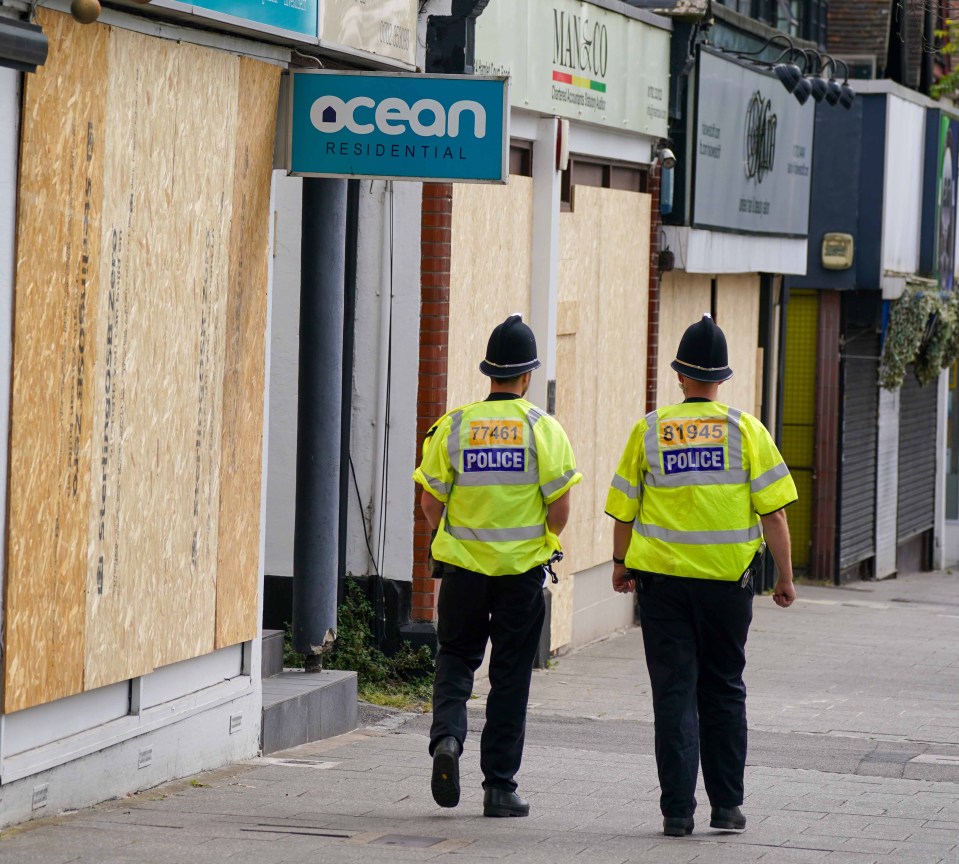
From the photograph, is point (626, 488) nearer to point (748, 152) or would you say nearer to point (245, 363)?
point (245, 363)

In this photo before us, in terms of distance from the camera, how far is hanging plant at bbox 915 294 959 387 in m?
20.9

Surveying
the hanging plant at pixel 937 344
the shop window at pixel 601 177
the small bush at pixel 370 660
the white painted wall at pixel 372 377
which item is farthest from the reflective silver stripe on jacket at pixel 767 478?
the hanging plant at pixel 937 344

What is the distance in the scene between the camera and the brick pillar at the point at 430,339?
406 inches

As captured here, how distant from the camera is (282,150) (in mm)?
7992

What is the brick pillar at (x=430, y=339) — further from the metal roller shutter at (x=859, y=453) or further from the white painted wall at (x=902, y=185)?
the white painted wall at (x=902, y=185)

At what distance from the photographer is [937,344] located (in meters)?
21.0

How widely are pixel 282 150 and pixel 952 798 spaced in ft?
13.0

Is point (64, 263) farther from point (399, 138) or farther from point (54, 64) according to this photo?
point (399, 138)

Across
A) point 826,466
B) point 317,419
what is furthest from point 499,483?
point 826,466

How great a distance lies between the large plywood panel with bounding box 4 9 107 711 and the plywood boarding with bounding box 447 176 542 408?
414cm

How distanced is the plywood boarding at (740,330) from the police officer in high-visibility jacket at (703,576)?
9.46 meters

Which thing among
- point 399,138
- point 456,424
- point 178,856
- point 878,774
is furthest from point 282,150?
point 878,774

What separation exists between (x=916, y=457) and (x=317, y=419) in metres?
14.6

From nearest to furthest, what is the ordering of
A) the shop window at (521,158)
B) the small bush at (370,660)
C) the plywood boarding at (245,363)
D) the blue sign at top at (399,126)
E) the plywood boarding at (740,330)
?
the plywood boarding at (245,363) → the blue sign at top at (399,126) → the small bush at (370,660) → the shop window at (521,158) → the plywood boarding at (740,330)
